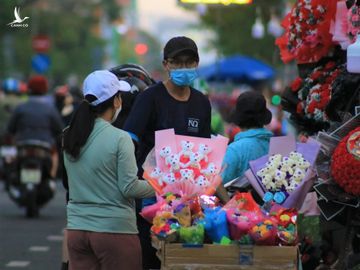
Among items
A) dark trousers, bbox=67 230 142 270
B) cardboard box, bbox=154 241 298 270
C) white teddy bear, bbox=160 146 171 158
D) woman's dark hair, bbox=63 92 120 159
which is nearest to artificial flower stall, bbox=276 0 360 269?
white teddy bear, bbox=160 146 171 158

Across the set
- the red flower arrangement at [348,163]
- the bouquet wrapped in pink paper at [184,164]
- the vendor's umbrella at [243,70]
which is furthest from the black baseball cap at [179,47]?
the vendor's umbrella at [243,70]

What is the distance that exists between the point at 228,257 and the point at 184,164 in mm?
697

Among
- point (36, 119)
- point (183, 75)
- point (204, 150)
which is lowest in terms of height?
point (36, 119)

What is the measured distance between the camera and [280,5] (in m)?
32.4

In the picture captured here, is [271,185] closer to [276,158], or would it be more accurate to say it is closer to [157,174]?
[276,158]

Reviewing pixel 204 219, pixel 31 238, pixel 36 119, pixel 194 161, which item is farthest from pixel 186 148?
pixel 36 119

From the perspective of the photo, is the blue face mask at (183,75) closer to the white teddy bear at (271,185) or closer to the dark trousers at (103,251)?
the white teddy bear at (271,185)

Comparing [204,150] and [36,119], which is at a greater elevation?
[204,150]

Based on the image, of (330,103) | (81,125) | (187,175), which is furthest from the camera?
(330,103)

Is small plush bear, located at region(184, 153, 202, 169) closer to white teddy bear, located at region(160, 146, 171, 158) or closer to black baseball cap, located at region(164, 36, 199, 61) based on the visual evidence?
white teddy bear, located at region(160, 146, 171, 158)

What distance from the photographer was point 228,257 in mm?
6199

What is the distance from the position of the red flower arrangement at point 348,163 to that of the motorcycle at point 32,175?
29.8 feet

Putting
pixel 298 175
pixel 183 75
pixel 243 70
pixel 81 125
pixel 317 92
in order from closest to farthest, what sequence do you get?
pixel 81 125, pixel 298 175, pixel 183 75, pixel 317 92, pixel 243 70

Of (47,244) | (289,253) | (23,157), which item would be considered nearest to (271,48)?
(23,157)
